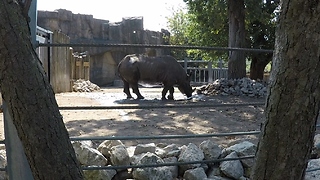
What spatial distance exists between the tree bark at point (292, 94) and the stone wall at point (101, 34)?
63.6 feet

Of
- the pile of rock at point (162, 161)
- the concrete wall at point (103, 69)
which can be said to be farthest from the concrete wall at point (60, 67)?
the concrete wall at point (103, 69)

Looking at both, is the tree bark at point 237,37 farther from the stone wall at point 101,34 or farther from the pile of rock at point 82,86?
the stone wall at point 101,34

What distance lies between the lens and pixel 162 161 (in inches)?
113

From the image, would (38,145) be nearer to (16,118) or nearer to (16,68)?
(16,118)

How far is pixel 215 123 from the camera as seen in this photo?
19.5 ft

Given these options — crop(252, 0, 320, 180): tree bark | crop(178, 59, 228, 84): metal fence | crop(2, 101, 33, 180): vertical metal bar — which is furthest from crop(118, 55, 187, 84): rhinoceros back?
crop(252, 0, 320, 180): tree bark

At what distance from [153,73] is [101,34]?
504 inches

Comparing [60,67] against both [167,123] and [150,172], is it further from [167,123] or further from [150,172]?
[150,172]

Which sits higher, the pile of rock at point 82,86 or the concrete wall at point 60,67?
the concrete wall at point 60,67

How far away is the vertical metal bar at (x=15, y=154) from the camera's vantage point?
1561 millimetres

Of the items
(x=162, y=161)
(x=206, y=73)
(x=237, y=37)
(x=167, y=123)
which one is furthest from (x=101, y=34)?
(x=162, y=161)

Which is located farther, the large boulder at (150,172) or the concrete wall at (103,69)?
the concrete wall at (103,69)

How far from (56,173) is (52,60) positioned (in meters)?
9.62

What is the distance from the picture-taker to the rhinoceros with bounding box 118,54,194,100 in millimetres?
9453
